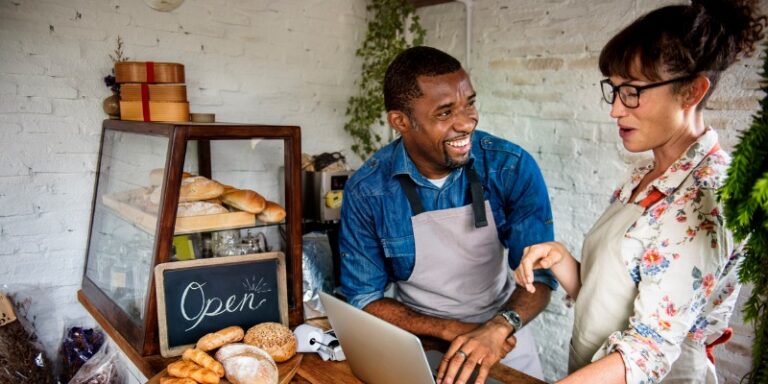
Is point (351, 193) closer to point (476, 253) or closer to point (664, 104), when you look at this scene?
Result: point (476, 253)

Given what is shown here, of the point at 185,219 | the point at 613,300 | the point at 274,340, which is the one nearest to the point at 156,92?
the point at 185,219

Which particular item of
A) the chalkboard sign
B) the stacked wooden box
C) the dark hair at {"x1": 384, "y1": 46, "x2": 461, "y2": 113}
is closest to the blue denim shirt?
the dark hair at {"x1": 384, "y1": 46, "x2": 461, "y2": 113}

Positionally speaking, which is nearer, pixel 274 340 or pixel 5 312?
pixel 274 340

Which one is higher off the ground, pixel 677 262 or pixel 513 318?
pixel 677 262

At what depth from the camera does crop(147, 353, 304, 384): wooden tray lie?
141 cm

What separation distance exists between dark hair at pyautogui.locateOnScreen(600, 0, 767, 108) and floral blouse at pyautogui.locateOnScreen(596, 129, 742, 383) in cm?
17

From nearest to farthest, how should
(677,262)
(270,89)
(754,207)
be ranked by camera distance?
1. (754,207)
2. (677,262)
3. (270,89)

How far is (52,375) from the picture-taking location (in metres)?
2.21

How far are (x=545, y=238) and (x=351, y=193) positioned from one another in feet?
2.33

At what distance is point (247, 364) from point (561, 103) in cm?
195

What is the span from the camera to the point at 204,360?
4.67 ft

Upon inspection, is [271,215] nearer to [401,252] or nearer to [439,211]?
[401,252]

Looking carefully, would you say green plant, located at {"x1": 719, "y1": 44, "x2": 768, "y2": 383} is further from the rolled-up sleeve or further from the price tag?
the price tag

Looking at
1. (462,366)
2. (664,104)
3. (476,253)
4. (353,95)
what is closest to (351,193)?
(476,253)
